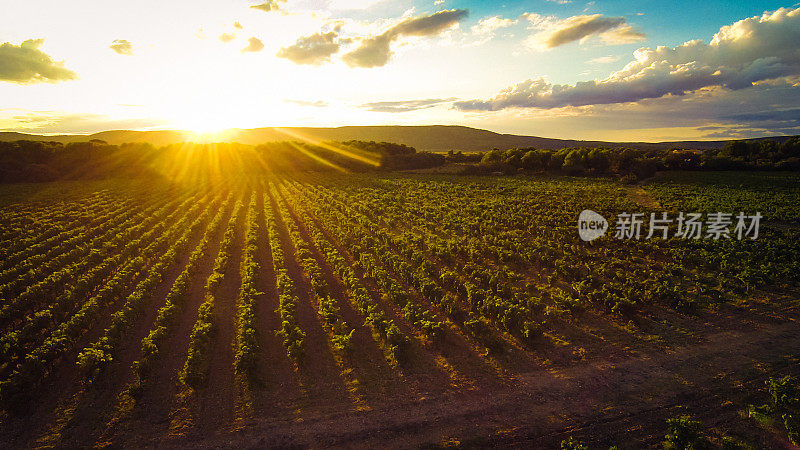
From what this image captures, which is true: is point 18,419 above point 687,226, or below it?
below

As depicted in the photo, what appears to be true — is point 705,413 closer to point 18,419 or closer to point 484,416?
point 484,416

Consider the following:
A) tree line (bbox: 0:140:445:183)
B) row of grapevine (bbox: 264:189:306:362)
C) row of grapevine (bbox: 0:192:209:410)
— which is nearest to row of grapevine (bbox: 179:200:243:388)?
row of grapevine (bbox: 264:189:306:362)

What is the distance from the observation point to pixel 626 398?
11.2m

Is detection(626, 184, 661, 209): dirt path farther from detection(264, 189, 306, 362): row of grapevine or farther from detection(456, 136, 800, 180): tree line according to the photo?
detection(264, 189, 306, 362): row of grapevine

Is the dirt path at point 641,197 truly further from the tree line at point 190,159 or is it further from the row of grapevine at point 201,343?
the tree line at point 190,159

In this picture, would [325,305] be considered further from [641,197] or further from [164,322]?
[641,197]

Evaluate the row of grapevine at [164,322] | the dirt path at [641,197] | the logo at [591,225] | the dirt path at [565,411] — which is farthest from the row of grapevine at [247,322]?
the dirt path at [641,197]

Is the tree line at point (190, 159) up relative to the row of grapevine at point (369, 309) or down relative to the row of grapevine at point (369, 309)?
up

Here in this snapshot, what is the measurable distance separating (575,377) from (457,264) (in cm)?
1145

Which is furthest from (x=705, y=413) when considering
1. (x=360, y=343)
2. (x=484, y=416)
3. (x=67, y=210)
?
(x=67, y=210)

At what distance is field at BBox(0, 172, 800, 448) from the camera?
33.8 ft

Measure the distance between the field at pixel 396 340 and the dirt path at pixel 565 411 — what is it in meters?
0.06

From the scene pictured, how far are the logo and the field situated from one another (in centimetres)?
102

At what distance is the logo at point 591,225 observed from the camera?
28516mm
